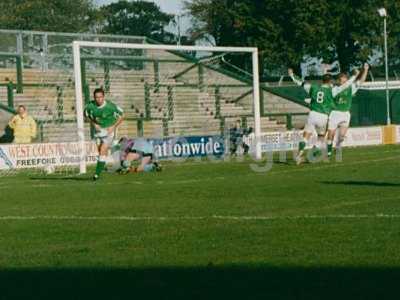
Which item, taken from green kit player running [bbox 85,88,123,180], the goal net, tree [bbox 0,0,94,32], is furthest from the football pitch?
tree [bbox 0,0,94,32]

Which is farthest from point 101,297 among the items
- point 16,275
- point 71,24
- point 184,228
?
point 71,24

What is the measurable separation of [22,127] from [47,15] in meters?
54.0

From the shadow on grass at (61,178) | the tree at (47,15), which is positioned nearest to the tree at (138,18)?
the tree at (47,15)

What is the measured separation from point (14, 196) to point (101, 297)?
1002 cm

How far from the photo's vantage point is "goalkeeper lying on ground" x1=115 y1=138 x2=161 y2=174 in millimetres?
23219

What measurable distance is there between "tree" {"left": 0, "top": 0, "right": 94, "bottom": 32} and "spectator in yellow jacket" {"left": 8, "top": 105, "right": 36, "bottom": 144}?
48.4 metres

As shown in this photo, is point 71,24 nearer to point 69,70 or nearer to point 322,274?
point 69,70

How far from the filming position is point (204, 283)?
7301 millimetres

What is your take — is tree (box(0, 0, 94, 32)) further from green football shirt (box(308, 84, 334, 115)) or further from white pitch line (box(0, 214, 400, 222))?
white pitch line (box(0, 214, 400, 222))

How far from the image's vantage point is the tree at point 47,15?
Result: 250 ft

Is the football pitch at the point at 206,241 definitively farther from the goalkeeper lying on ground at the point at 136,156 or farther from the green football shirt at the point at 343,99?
the green football shirt at the point at 343,99

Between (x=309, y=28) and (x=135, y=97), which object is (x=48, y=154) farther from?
(x=309, y=28)

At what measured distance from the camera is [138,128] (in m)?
31.5

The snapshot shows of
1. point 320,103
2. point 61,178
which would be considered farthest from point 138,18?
point 61,178
